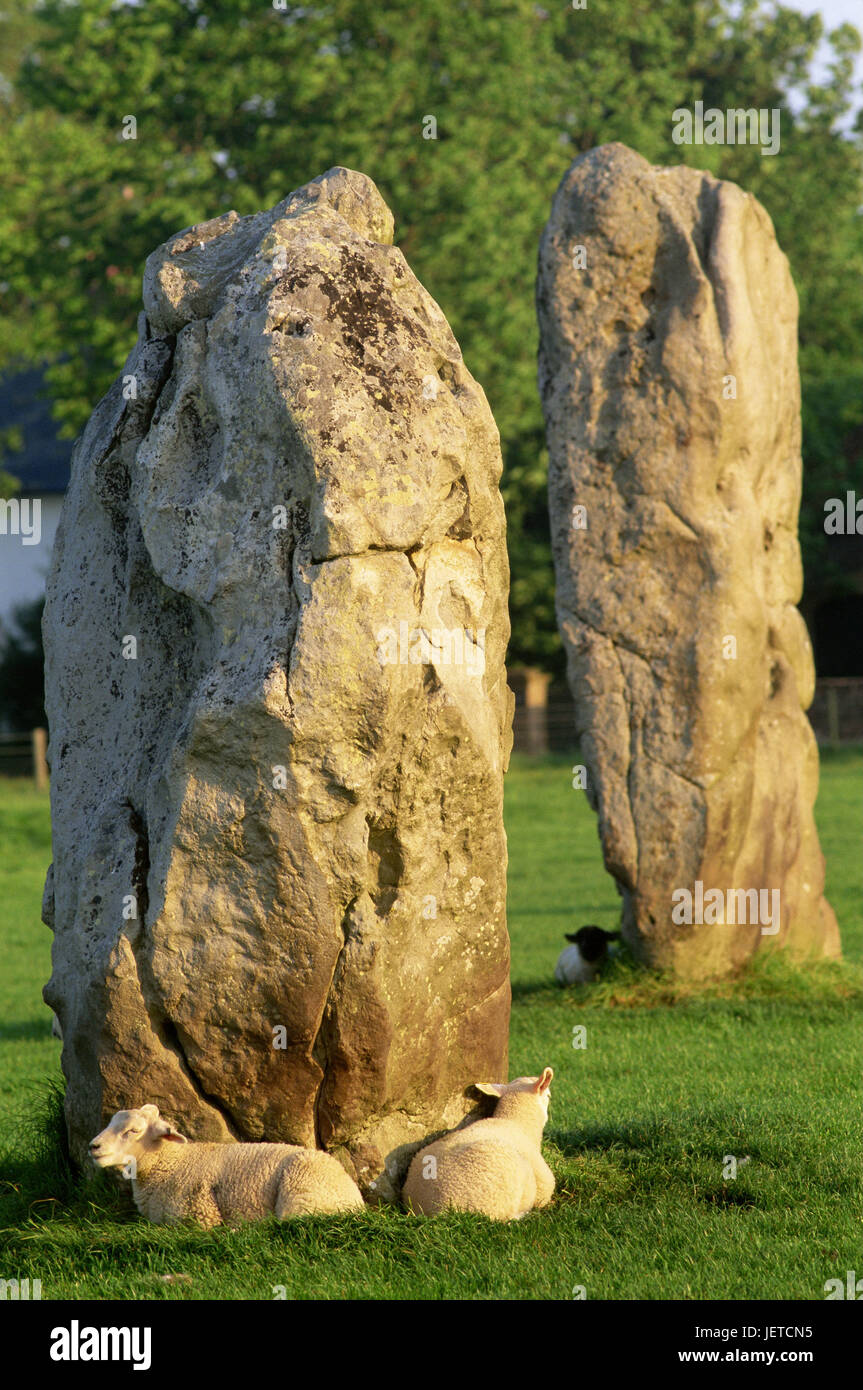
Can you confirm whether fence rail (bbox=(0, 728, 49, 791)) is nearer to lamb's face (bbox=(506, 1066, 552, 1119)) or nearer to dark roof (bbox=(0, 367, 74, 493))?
dark roof (bbox=(0, 367, 74, 493))

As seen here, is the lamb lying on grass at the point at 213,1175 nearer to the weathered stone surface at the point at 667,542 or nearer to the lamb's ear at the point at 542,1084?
the lamb's ear at the point at 542,1084

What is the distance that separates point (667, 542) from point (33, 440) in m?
33.7

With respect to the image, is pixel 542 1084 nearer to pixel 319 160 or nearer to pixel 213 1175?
pixel 213 1175

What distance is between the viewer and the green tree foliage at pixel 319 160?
28.7 metres

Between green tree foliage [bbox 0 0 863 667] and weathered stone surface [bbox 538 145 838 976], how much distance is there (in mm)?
17296

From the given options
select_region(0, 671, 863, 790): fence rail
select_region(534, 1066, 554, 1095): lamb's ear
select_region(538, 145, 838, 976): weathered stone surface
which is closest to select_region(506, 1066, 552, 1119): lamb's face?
select_region(534, 1066, 554, 1095): lamb's ear

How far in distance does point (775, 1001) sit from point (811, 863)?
1358 millimetres

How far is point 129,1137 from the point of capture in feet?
19.2

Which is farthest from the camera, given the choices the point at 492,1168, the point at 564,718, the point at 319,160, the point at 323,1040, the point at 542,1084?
the point at 564,718

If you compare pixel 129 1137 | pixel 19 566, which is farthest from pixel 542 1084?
pixel 19 566

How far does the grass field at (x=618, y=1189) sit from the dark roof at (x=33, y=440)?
29075mm

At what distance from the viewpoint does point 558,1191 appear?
6.43 m

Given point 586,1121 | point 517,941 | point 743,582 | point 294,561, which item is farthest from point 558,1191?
point 517,941
